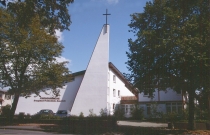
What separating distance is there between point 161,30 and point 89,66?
19.9m

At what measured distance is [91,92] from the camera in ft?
123

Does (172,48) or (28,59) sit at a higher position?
(28,59)

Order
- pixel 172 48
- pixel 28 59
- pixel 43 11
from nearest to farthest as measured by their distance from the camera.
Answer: pixel 43 11, pixel 172 48, pixel 28 59

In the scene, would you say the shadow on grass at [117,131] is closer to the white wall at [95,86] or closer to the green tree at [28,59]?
the green tree at [28,59]

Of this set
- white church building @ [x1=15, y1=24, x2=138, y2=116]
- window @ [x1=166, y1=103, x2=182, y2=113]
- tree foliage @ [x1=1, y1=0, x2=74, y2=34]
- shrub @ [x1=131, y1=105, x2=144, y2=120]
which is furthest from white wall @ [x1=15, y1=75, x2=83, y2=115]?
tree foliage @ [x1=1, y1=0, x2=74, y2=34]

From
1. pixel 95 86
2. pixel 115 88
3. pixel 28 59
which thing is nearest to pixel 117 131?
pixel 28 59

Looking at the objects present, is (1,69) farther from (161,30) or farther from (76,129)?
(161,30)

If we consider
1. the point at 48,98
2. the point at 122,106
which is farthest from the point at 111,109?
the point at 48,98

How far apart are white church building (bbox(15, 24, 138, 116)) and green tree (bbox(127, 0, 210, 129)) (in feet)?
50.9

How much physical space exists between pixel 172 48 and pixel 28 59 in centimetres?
1688

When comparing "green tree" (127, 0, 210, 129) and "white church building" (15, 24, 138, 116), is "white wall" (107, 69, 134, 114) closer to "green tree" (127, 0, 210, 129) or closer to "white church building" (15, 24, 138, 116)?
"white church building" (15, 24, 138, 116)

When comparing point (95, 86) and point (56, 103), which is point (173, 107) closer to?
point (95, 86)

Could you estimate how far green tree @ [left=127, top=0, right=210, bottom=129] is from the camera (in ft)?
58.2

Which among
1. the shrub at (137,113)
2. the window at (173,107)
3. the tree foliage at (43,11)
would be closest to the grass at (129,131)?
the tree foliage at (43,11)
